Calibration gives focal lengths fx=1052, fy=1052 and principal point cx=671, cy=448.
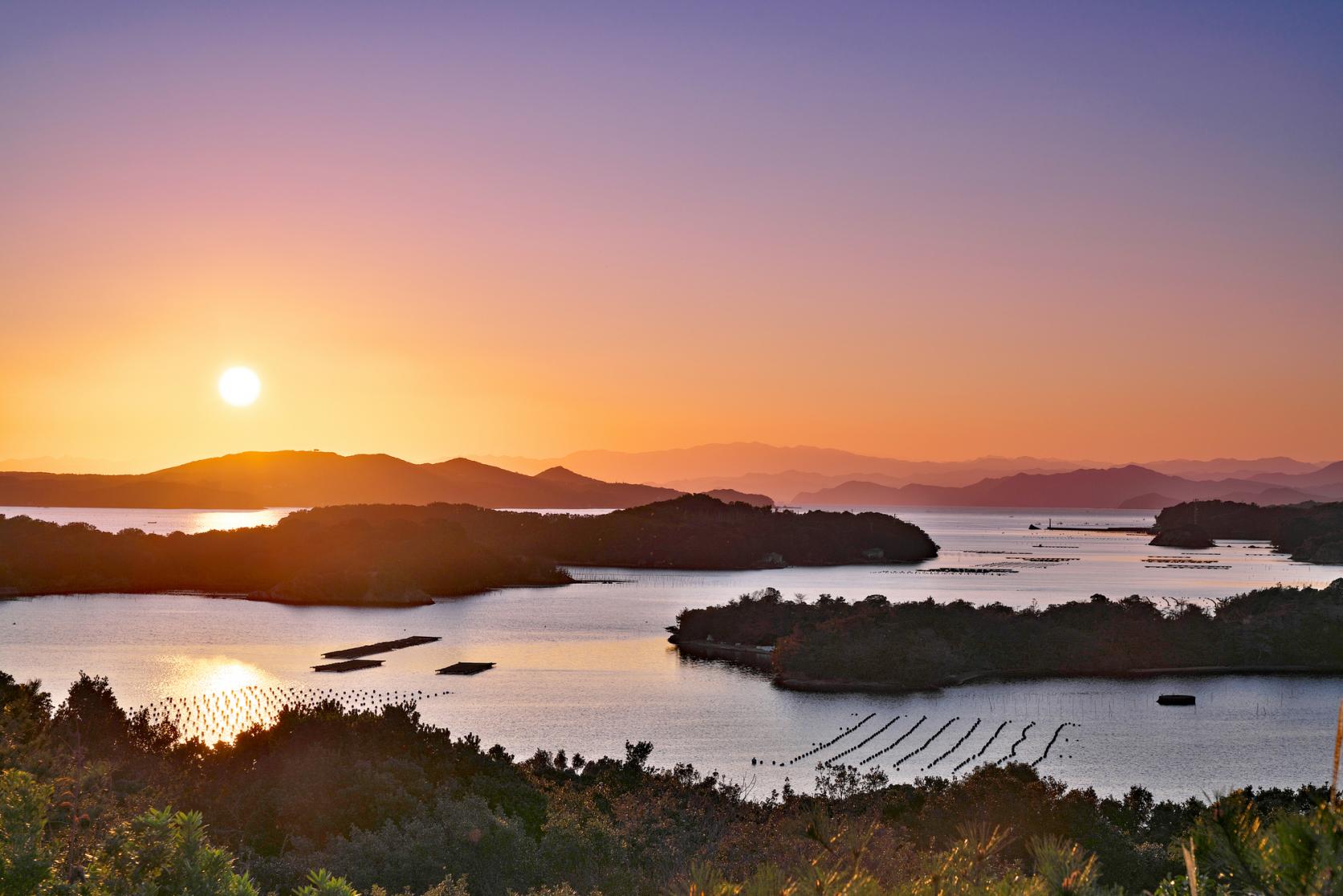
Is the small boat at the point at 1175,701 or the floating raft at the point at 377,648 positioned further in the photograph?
the floating raft at the point at 377,648

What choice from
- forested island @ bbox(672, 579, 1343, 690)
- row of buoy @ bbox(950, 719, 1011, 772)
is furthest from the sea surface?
forested island @ bbox(672, 579, 1343, 690)

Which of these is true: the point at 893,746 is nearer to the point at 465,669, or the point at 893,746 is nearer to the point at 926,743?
the point at 926,743

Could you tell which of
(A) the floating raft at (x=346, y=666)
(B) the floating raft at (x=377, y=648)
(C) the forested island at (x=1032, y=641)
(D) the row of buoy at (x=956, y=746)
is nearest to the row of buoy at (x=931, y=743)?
(D) the row of buoy at (x=956, y=746)

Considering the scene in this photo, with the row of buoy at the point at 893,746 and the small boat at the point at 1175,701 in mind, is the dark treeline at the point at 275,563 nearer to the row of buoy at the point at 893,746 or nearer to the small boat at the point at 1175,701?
the row of buoy at the point at 893,746

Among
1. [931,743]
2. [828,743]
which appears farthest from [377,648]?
[931,743]

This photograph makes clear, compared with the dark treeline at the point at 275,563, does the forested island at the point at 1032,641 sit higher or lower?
lower

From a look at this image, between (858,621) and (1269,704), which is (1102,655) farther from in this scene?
(858,621)
